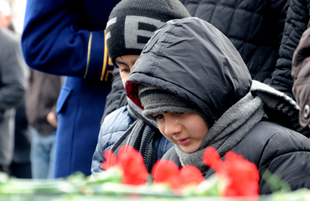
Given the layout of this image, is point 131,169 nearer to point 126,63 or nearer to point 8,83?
point 126,63

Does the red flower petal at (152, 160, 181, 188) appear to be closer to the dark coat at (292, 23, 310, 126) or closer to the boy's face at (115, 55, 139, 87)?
the dark coat at (292, 23, 310, 126)

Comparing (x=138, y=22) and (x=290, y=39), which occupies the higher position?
(x=290, y=39)

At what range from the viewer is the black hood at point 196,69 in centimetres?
159

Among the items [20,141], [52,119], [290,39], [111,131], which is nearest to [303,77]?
[290,39]

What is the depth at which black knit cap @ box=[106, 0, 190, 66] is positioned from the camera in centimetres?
224

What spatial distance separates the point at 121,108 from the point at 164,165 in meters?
1.73

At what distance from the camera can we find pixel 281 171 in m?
1.49

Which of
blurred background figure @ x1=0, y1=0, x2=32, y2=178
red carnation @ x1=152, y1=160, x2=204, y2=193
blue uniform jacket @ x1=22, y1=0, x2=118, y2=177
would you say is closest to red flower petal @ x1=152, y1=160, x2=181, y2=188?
Answer: red carnation @ x1=152, y1=160, x2=204, y2=193

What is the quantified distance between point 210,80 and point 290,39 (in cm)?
74

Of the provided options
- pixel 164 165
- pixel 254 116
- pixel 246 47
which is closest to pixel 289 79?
pixel 246 47

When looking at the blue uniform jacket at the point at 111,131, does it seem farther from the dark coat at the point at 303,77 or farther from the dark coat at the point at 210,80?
the dark coat at the point at 303,77

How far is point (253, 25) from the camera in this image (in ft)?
7.68

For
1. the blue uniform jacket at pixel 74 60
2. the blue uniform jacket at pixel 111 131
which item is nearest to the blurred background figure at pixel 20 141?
the blue uniform jacket at pixel 74 60

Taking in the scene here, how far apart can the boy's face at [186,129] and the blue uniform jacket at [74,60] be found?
116 cm
